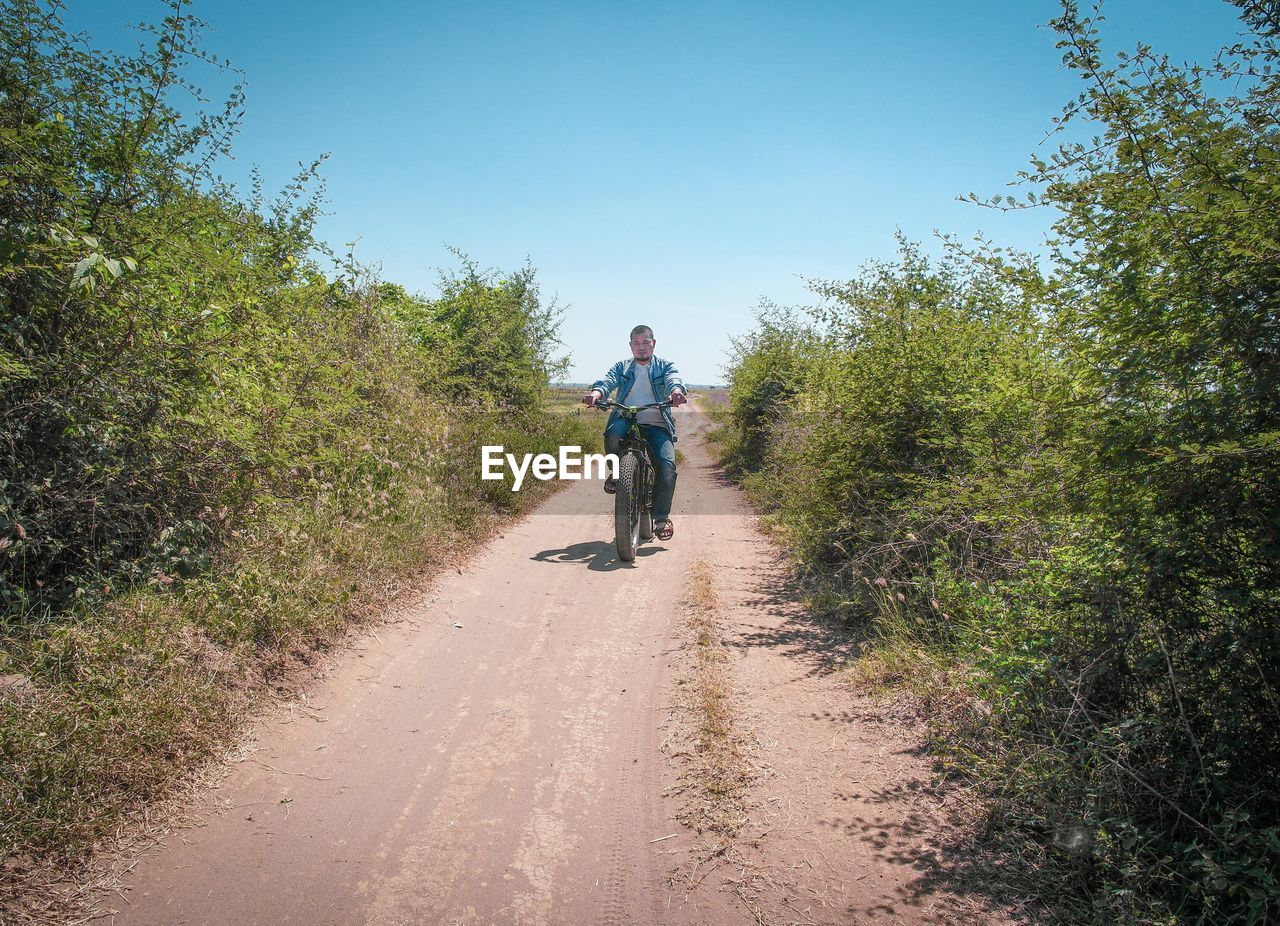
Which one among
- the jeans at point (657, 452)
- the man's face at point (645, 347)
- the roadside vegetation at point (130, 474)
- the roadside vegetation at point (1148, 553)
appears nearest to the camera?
the roadside vegetation at point (1148, 553)

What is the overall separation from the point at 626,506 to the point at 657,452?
3.14 ft

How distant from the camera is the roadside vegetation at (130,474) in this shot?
279cm

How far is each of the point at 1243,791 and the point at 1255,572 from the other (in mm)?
773

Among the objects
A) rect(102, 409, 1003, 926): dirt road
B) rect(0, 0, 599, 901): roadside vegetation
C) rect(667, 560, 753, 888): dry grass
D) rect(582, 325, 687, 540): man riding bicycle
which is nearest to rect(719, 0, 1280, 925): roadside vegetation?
rect(102, 409, 1003, 926): dirt road

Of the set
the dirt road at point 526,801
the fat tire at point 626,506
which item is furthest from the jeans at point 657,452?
the dirt road at point 526,801

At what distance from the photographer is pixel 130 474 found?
149 inches

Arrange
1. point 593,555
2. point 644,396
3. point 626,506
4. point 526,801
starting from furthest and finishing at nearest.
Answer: point 644,396, point 593,555, point 626,506, point 526,801

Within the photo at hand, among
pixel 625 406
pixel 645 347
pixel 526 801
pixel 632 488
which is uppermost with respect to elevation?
pixel 645 347

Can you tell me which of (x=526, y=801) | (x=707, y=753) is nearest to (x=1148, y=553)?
(x=707, y=753)

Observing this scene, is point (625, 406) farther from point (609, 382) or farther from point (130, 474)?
point (130, 474)

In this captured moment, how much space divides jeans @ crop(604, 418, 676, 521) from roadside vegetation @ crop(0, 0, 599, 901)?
313 cm

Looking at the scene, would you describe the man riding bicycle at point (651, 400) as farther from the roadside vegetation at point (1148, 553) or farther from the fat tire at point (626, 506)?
the roadside vegetation at point (1148, 553)

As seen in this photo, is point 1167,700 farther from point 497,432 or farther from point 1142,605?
point 497,432

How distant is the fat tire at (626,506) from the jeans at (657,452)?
0.40 m
